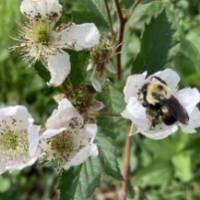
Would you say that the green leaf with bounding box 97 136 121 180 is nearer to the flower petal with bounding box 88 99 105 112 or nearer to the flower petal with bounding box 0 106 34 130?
the flower petal with bounding box 88 99 105 112

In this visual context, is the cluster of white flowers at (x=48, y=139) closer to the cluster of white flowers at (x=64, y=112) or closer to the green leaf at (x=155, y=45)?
the cluster of white flowers at (x=64, y=112)

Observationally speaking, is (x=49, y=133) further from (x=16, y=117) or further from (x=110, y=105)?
(x=110, y=105)

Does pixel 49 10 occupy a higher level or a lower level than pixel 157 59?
higher

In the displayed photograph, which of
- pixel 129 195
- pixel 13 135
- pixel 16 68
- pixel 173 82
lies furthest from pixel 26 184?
pixel 173 82

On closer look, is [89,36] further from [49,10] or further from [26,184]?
[26,184]

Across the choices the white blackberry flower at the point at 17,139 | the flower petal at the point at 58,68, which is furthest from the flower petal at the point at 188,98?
the white blackberry flower at the point at 17,139

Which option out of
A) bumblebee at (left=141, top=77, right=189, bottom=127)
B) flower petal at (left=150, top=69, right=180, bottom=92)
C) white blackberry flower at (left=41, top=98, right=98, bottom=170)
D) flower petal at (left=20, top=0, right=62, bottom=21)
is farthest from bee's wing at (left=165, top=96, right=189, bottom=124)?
flower petal at (left=20, top=0, right=62, bottom=21)

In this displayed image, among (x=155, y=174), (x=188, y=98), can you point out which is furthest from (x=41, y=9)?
(x=155, y=174)
